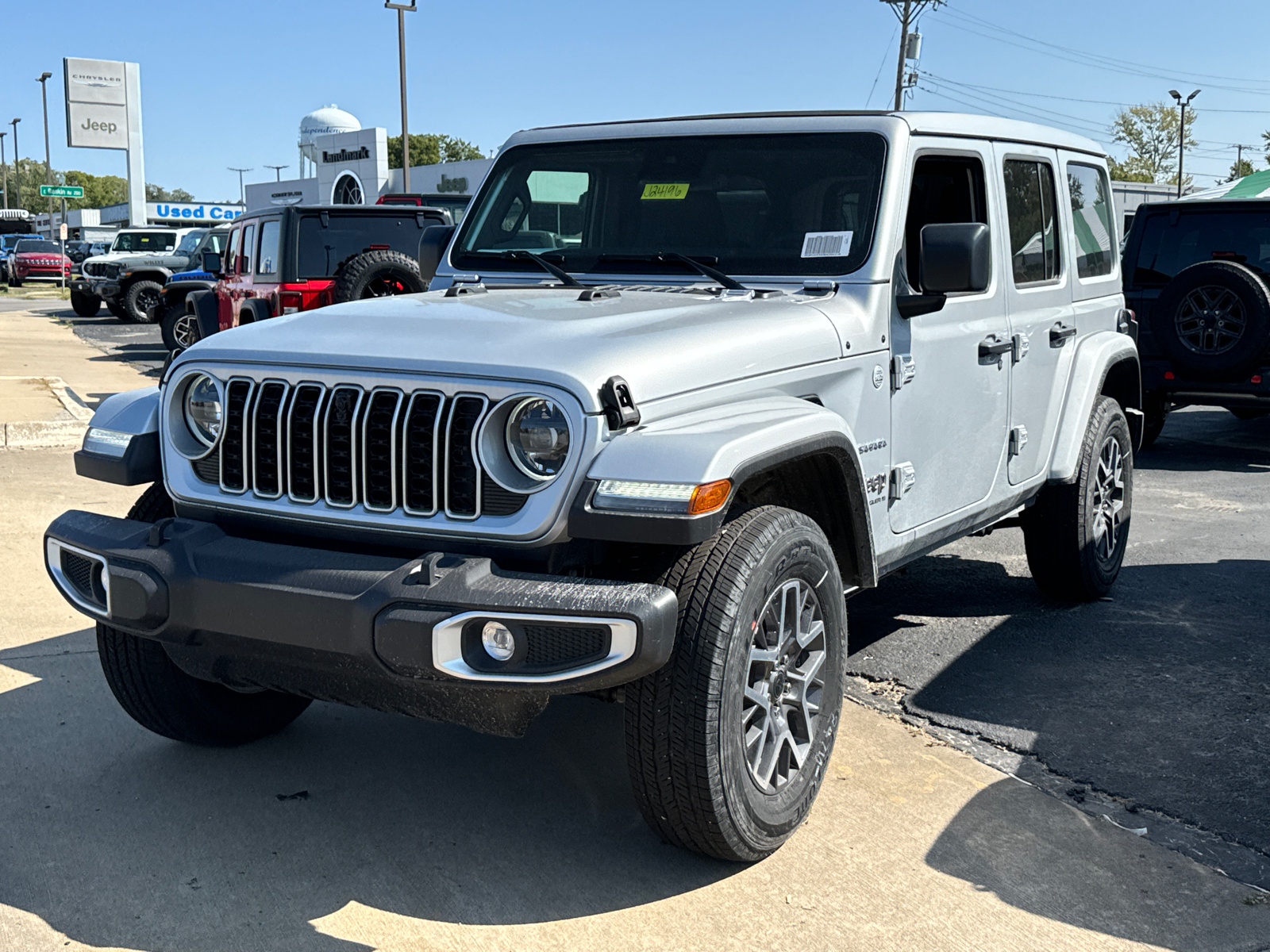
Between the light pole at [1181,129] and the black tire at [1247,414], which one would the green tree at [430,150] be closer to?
the light pole at [1181,129]

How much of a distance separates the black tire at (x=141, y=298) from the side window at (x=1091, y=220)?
2194 centimetres

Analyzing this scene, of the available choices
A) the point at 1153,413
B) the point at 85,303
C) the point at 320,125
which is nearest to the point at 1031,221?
the point at 1153,413

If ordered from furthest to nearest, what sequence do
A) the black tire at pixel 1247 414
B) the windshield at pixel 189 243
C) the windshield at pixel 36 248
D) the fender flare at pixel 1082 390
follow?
the windshield at pixel 36 248
the windshield at pixel 189 243
the black tire at pixel 1247 414
the fender flare at pixel 1082 390

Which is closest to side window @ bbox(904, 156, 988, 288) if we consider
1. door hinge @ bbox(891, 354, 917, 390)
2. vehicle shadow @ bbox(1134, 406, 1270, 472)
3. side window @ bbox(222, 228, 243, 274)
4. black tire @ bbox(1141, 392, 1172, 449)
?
door hinge @ bbox(891, 354, 917, 390)

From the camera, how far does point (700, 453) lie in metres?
2.85

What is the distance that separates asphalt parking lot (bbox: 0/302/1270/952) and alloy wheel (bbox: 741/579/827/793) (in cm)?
26

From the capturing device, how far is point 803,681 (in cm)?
342

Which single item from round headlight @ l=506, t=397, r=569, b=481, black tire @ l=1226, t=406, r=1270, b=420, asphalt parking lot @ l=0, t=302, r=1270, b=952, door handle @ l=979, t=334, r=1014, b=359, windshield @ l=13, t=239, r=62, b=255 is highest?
windshield @ l=13, t=239, r=62, b=255

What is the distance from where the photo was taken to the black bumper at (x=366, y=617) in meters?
2.74

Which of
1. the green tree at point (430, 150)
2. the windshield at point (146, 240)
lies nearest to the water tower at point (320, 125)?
the green tree at point (430, 150)

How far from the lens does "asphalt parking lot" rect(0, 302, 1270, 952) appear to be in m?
3.01

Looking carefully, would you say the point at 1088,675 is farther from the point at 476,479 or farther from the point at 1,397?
the point at 1,397

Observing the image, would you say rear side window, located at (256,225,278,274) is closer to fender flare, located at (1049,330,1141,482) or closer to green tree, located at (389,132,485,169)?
fender flare, located at (1049,330,1141,482)

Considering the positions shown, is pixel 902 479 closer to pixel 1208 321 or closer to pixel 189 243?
pixel 1208 321
